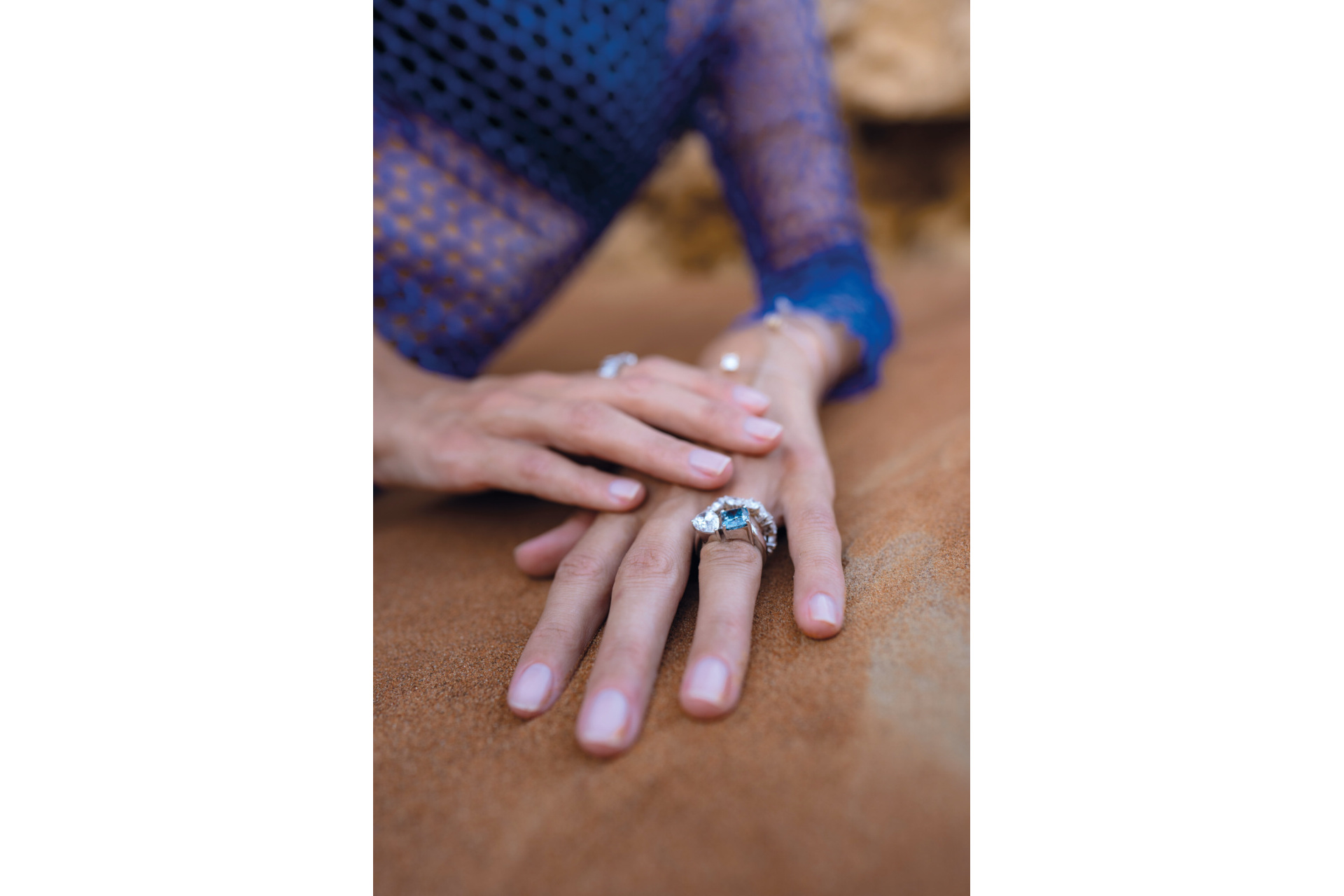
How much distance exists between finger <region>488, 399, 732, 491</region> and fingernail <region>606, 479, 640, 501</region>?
0.13 feet

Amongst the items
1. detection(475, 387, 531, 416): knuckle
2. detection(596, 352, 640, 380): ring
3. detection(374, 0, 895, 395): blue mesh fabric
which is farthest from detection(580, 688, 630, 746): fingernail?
detection(374, 0, 895, 395): blue mesh fabric

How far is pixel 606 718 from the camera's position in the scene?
29.5 inches

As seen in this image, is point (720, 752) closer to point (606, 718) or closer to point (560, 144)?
point (606, 718)

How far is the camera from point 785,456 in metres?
1.19

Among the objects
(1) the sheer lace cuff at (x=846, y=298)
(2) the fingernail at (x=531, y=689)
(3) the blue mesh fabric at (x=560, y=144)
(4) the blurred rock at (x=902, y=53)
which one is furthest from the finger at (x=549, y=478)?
(4) the blurred rock at (x=902, y=53)

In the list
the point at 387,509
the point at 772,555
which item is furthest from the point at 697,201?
the point at 772,555

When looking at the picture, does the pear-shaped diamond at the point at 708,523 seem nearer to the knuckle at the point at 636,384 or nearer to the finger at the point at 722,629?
the finger at the point at 722,629

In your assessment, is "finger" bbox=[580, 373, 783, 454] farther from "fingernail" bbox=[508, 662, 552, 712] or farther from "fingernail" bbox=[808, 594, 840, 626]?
"fingernail" bbox=[508, 662, 552, 712]

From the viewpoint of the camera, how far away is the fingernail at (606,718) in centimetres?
74

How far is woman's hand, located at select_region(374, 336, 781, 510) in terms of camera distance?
3.76 feet

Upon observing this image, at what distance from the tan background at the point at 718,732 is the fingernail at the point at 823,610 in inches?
1.1
